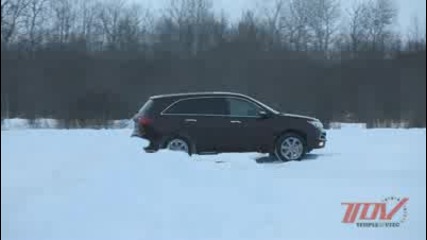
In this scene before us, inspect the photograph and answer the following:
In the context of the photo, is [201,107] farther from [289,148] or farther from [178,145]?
[289,148]

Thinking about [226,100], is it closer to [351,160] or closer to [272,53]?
[351,160]

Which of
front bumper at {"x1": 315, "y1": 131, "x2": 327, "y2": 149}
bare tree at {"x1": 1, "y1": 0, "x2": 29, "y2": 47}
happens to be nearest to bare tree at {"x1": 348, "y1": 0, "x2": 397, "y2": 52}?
front bumper at {"x1": 315, "y1": 131, "x2": 327, "y2": 149}

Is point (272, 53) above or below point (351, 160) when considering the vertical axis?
above

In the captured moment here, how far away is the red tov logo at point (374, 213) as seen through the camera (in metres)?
6.93

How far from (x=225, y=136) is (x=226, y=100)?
0.86m

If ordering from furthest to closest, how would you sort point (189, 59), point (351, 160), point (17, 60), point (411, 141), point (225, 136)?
1. point (189, 59)
2. point (17, 60)
3. point (411, 141)
4. point (225, 136)
5. point (351, 160)

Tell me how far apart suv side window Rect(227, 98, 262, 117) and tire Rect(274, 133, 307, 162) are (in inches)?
31.7

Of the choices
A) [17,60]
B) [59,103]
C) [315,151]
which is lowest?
[315,151]

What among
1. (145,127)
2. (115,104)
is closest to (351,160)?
(145,127)

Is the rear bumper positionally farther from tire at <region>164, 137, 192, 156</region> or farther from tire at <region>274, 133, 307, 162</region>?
tire at <region>274, 133, 307, 162</region>

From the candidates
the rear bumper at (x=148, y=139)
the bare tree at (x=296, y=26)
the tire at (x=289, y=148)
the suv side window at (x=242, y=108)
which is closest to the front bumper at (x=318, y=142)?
the tire at (x=289, y=148)

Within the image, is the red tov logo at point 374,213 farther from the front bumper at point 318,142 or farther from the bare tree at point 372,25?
the bare tree at point 372,25

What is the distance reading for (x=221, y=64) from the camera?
71.2ft

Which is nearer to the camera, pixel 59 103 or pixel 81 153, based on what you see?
pixel 81 153
